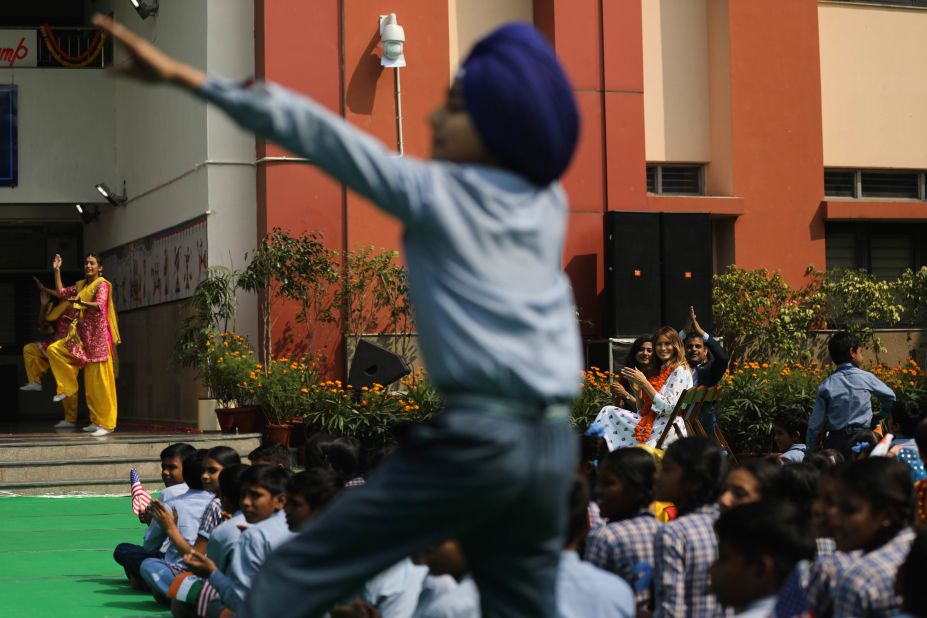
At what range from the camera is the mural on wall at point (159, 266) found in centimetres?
1594

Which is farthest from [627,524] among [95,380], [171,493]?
[95,380]

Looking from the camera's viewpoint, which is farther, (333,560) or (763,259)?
(763,259)

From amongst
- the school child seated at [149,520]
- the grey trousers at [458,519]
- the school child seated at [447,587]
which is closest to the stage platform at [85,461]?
the school child seated at [149,520]

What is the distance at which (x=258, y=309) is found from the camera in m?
15.3

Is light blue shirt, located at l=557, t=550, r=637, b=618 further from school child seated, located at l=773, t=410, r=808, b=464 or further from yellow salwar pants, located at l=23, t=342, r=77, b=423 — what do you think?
yellow salwar pants, located at l=23, t=342, r=77, b=423

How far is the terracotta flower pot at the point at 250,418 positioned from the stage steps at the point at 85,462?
0.41 meters

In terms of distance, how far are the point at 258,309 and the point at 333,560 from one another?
1252cm

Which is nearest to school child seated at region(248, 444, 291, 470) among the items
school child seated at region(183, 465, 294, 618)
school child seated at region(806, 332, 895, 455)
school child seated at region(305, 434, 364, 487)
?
school child seated at region(305, 434, 364, 487)

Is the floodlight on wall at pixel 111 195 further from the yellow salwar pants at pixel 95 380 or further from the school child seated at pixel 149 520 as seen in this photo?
the school child seated at pixel 149 520

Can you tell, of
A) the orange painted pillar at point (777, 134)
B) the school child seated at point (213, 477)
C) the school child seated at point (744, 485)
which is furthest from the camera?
the orange painted pillar at point (777, 134)

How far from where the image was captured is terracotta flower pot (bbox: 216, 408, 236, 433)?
1402 centimetres

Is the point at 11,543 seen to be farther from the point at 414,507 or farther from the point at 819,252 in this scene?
the point at 819,252

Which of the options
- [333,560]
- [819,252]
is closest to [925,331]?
[819,252]

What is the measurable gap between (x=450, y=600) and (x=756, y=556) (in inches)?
38.0
